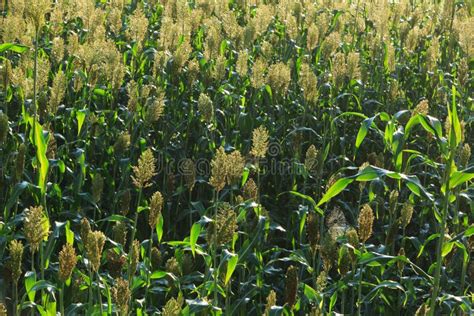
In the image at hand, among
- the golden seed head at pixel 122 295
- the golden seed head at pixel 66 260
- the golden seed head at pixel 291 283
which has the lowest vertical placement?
the golden seed head at pixel 291 283

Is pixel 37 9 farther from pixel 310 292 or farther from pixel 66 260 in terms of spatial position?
pixel 310 292

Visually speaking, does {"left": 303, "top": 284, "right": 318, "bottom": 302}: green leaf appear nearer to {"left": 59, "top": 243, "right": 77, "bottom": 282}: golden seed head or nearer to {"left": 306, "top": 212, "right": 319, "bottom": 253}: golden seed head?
{"left": 306, "top": 212, "right": 319, "bottom": 253}: golden seed head

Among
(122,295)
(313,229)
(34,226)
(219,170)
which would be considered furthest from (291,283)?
(34,226)

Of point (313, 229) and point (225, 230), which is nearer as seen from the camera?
point (225, 230)

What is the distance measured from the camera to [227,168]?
3984 mm

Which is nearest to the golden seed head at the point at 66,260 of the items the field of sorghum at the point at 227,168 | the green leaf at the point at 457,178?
the field of sorghum at the point at 227,168

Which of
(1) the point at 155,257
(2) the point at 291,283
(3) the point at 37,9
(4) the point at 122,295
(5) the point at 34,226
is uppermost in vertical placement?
(3) the point at 37,9

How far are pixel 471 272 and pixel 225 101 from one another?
9.88 feet

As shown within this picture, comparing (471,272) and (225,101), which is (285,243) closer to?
(225,101)

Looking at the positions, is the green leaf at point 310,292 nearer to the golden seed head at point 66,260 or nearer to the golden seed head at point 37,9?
the golden seed head at point 66,260

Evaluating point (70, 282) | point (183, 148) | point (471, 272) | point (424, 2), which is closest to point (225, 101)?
point (183, 148)

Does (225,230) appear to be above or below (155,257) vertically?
above

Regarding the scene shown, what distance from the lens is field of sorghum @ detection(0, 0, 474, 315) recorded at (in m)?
4.29

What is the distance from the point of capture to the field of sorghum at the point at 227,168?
429 cm
